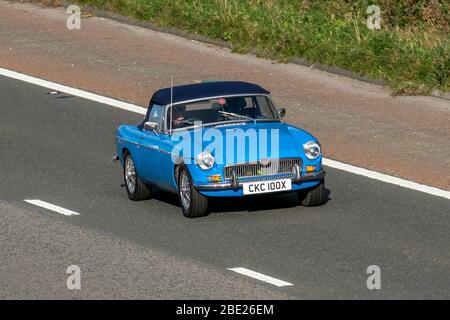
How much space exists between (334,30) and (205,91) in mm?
8119

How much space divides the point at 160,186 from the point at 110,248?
2052mm

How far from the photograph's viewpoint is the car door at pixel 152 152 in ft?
58.9

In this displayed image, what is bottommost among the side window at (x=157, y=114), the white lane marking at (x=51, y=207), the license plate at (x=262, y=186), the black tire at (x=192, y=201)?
the white lane marking at (x=51, y=207)

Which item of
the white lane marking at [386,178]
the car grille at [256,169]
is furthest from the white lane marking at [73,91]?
the car grille at [256,169]

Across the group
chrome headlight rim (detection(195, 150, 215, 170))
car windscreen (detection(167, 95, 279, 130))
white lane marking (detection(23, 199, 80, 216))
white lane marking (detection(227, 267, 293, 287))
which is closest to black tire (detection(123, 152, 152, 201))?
car windscreen (detection(167, 95, 279, 130))

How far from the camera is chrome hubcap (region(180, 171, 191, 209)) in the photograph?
17.3 meters

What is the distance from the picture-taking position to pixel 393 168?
19.9 meters

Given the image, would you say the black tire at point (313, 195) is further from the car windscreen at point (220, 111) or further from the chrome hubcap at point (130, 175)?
the chrome hubcap at point (130, 175)

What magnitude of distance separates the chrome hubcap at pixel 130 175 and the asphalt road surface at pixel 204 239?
0.21m

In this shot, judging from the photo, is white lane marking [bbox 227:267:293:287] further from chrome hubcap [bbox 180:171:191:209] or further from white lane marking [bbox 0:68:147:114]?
white lane marking [bbox 0:68:147:114]

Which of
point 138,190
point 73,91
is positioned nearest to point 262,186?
point 138,190

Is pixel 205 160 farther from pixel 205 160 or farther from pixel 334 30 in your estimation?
pixel 334 30

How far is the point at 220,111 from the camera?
59.4ft

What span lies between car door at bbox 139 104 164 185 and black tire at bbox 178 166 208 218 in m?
0.55
